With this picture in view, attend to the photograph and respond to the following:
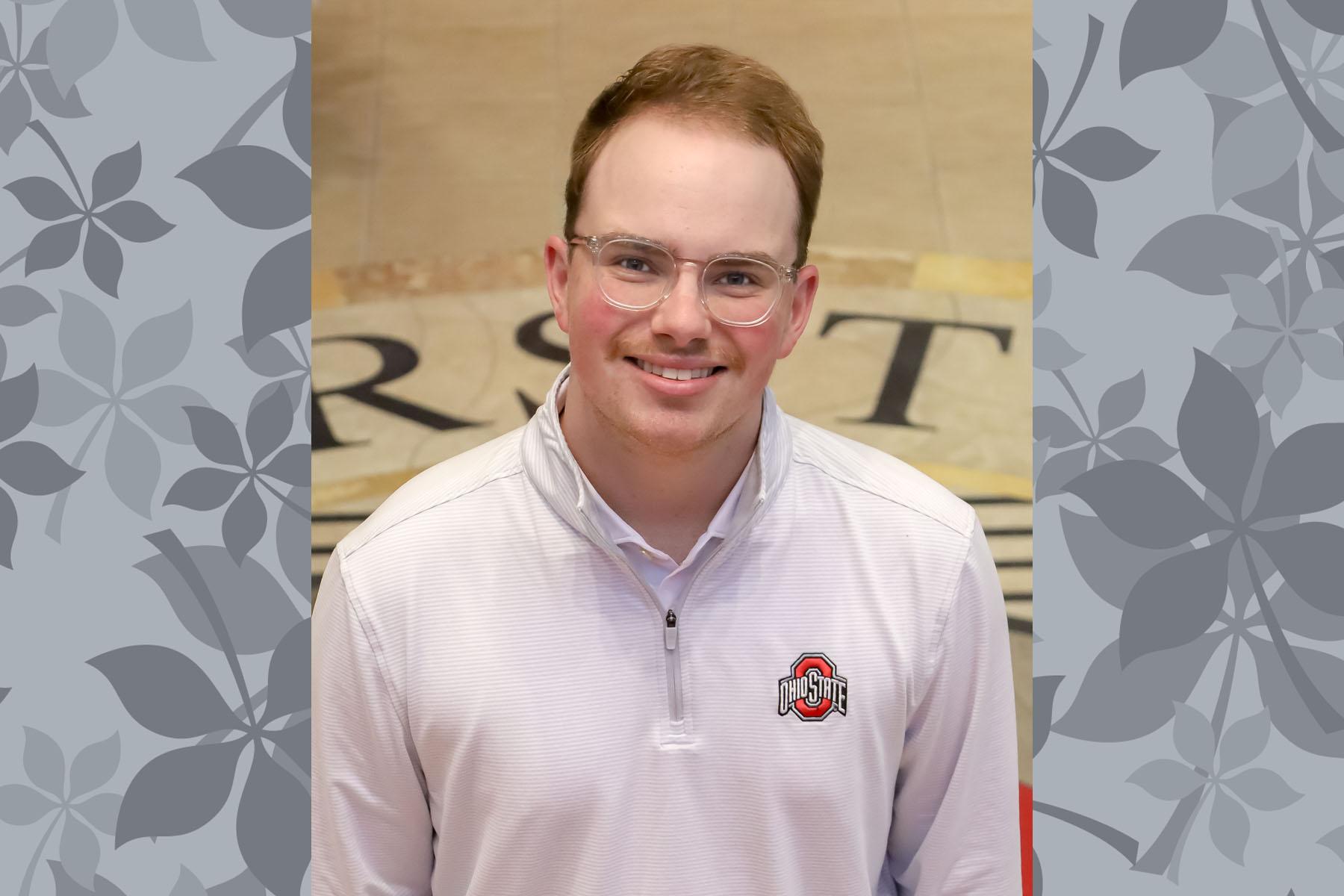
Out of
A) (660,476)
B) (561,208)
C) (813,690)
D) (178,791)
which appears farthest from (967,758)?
(561,208)

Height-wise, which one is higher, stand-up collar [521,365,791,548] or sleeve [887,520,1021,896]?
stand-up collar [521,365,791,548]

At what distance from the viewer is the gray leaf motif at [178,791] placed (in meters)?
2.83

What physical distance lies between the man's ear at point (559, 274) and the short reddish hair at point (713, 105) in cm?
2

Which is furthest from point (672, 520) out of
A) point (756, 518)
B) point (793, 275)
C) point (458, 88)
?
point (458, 88)

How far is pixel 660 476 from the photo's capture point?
1.66 meters

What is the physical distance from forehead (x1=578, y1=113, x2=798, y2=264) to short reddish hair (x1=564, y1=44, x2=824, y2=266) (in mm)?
17

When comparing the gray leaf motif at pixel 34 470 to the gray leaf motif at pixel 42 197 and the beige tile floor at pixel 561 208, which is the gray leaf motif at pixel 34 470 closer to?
the gray leaf motif at pixel 42 197

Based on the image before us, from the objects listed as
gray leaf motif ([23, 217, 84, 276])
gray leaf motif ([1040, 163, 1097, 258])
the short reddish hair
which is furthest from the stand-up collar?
gray leaf motif ([1040, 163, 1097, 258])

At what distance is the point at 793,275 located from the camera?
1.63 meters

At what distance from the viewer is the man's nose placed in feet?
5.01

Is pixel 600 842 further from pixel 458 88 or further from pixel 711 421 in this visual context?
pixel 458 88

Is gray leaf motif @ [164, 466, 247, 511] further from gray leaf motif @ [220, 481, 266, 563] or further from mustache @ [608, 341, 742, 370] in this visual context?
mustache @ [608, 341, 742, 370]

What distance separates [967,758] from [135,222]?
A: 7.21 feet

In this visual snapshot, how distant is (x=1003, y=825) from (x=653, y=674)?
19.1 inches
